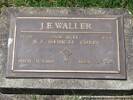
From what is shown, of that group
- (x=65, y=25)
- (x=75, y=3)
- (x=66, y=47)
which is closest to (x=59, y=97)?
(x=66, y=47)

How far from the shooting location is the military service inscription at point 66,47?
3248 mm

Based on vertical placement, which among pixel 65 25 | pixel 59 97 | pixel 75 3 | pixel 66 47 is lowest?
pixel 59 97

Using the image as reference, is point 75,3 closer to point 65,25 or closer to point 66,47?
point 65,25

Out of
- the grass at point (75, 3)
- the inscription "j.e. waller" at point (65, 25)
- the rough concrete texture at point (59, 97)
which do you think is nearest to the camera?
the rough concrete texture at point (59, 97)

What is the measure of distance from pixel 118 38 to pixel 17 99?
3.58 feet

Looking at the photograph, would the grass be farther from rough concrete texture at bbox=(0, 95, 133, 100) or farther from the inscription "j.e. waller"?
rough concrete texture at bbox=(0, 95, 133, 100)

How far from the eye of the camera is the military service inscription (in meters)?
3.25

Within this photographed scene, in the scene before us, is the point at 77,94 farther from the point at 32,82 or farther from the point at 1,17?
the point at 1,17

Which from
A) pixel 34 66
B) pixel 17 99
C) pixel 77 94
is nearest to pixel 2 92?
pixel 17 99

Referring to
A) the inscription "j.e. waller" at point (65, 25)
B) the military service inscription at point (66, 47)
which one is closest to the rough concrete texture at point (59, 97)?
the military service inscription at point (66, 47)

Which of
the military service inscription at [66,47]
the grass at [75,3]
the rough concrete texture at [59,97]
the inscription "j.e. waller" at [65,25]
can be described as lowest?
the rough concrete texture at [59,97]

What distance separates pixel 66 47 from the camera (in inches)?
132

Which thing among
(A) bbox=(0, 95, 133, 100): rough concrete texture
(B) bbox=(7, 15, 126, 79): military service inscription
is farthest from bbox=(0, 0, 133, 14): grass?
(A) bbox=(0, 95, 133, 100): rough concrete texture

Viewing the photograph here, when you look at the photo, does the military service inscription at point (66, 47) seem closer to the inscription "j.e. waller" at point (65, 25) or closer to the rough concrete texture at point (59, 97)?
the inscription "j.e. waller" at point (65, 25)
